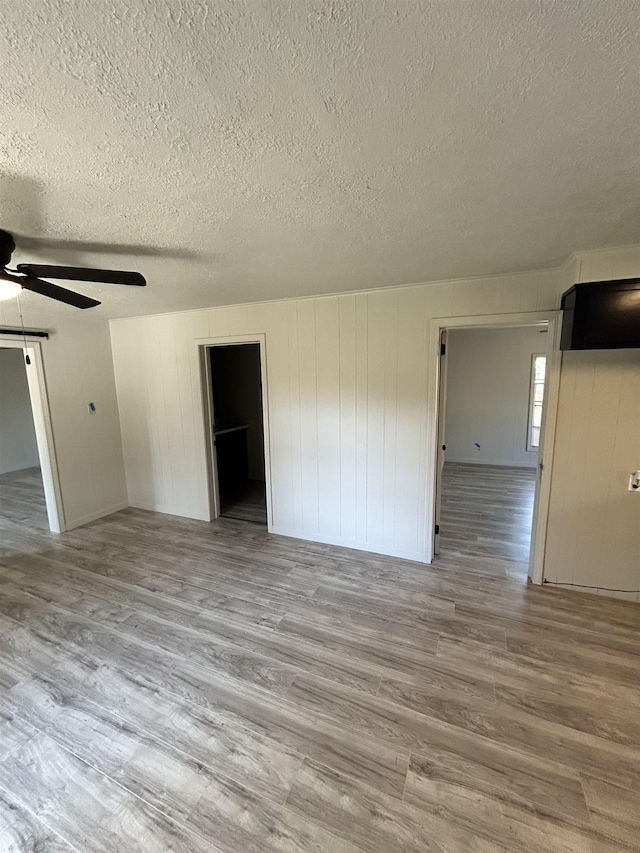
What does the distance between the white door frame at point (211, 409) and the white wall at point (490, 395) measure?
401 cm

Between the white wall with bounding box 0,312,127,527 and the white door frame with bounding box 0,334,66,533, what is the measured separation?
47mm

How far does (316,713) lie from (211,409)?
304cm

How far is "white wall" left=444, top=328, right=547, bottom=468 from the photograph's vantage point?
6.03m

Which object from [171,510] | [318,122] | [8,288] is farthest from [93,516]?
[318,122]

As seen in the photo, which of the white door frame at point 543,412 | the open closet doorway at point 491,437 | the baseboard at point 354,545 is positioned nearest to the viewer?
the white door frame at point 543,412

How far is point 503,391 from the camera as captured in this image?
618 cm

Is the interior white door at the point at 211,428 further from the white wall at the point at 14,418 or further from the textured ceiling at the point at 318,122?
the white wall at the point at 14,418

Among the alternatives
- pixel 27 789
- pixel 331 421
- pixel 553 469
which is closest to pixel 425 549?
pixel 553 469

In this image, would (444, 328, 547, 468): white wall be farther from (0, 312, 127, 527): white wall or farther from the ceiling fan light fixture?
the ceiling fan light fixture

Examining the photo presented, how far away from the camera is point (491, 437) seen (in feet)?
20.7

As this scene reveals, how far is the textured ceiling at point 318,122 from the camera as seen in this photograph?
0.72 metres

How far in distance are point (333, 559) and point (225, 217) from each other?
2.77 metres

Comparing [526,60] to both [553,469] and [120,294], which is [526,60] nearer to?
[553,469]

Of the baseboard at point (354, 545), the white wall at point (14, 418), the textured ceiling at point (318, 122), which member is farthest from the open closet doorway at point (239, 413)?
the white wall at point (14, 418)
